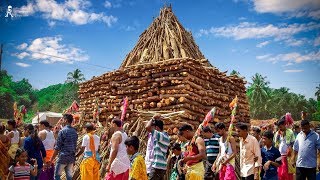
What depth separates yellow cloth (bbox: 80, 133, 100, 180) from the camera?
7688mm

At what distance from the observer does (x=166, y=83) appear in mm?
11375

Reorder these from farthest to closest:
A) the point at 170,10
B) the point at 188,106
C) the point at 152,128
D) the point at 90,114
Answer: the point at 170,10 → the point at 90,114 → the point at 188,106 → the point at 152,128

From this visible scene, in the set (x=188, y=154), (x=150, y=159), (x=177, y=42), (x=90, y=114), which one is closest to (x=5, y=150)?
(x=150, y=159)

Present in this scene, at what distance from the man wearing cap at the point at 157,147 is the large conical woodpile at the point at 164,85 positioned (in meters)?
3.86

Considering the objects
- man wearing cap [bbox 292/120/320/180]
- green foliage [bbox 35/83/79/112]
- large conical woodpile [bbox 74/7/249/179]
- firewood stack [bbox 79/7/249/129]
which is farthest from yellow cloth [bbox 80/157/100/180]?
green foliage [bbox 35/83/79/112]

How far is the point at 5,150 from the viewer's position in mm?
6707

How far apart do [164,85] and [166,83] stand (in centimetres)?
12

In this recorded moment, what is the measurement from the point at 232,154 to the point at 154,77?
218 inches

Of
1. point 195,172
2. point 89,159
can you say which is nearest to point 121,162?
point 195,172

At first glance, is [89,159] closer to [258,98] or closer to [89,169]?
[89,169]

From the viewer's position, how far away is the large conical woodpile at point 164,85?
1107 centimetres

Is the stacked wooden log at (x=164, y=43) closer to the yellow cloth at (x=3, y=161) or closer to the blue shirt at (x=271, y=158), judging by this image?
the blue shirt at (x=271, y=158)

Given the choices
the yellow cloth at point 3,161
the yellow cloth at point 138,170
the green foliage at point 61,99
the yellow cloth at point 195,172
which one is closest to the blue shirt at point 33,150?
the yellow cloth at point 3,161

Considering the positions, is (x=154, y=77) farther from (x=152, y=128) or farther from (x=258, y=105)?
(x=258, y=105)
